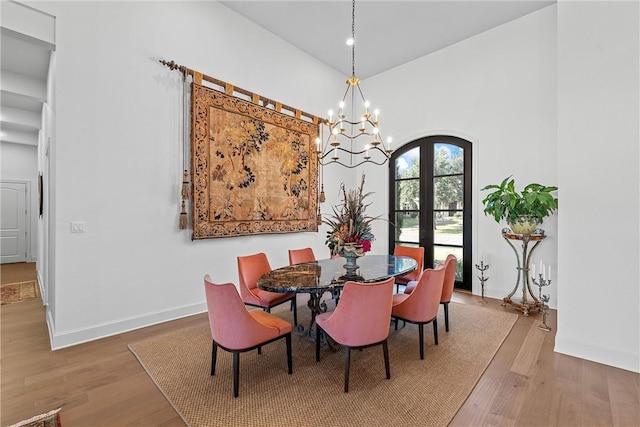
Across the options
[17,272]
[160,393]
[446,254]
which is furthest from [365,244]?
[17,272]

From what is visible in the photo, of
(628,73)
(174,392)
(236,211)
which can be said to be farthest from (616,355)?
(236,211)

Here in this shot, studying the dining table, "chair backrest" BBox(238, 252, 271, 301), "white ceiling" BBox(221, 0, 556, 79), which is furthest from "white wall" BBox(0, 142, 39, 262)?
the dining table

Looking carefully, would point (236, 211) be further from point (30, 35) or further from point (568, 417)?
point (568, 417)

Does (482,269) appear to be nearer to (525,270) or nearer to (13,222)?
(525,270)

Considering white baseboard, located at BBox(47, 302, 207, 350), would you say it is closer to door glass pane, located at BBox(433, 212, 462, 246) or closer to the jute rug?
the jute rug

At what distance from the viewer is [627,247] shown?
2455mm

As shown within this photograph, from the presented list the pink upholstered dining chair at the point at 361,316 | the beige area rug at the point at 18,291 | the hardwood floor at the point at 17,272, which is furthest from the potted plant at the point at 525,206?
the hardwood floor at the point at 17,272

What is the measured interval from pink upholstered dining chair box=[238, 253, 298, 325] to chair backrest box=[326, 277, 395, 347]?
0.89m

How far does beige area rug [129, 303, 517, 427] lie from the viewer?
6.06 feet

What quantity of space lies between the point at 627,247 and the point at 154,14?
17.5 feet

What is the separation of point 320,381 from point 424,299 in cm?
113

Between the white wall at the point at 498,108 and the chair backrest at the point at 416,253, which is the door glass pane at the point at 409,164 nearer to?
the white wall at the point at 498,108

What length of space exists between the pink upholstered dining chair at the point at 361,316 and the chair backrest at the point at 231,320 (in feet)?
1.84

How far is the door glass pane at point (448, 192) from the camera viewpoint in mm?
4949
